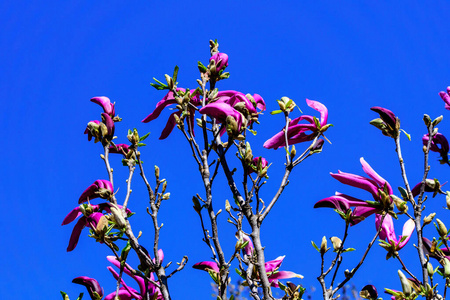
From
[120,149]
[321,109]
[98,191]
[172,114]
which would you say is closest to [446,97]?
[321,109]

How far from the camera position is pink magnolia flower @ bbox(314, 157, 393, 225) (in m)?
1.96

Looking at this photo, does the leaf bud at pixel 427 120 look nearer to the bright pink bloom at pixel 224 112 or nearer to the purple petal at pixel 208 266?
the bright pink bloom at pixel 224 112

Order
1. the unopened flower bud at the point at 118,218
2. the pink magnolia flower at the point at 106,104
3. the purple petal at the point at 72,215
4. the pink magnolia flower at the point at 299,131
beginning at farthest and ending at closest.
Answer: the pink magnolia flower at the point at 106,104, the pink magnolia flower at the point at 299,131, the purple petal at the point at 72,215, the unopened flower bud at the point at 118,218

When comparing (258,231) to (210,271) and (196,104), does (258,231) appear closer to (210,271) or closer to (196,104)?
(210,271)

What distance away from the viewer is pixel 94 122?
2.29m

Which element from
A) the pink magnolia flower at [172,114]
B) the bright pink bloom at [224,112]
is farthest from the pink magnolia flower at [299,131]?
the pink magnolia flower at [172,114]

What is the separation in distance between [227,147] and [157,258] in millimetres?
548

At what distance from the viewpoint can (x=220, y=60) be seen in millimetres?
2404

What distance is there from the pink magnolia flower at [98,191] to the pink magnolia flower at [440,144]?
4.60ft

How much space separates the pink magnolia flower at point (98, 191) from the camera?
A: 210 centimetres

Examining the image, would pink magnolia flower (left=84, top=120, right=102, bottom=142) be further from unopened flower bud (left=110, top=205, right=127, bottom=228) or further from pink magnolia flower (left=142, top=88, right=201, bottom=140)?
unopened flower bud (left=110, top=205, right=127, bottom=228)

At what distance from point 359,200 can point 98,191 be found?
1.08m

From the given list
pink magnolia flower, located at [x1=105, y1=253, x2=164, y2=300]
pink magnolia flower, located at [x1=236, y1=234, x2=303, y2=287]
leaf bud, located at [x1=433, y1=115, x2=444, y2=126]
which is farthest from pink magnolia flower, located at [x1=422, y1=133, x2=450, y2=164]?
pink magnolia flower, located at [x1=105, y1=253, x2=164, y2=300]

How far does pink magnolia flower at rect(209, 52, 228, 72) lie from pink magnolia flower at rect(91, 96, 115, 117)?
0.52m
